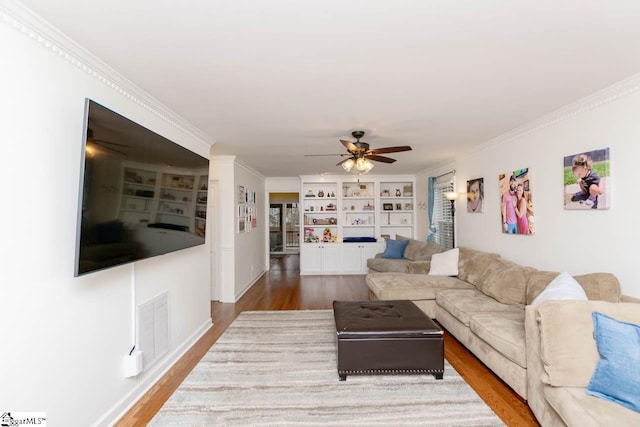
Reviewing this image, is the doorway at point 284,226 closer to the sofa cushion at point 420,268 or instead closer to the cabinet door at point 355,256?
the cabinet door at point 355,256

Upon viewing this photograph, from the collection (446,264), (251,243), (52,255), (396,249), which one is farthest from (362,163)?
(251,243)

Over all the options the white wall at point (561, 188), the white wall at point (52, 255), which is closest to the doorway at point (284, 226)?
the white wall at point (561, 188)

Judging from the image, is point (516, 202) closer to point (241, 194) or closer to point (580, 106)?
point (580, 106)

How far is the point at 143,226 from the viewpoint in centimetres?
230

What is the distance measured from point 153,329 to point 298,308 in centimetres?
238

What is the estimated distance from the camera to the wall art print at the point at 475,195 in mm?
4578

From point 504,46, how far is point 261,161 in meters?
4.29

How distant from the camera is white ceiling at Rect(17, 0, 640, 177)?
5.09ft

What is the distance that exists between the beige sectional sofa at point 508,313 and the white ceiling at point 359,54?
1599mm

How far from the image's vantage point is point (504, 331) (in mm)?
2518

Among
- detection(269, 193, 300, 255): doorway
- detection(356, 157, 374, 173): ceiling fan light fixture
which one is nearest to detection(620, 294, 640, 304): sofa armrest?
detection(356, 157, 374, 173): ceiling fan light fixture

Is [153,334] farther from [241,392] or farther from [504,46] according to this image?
[504,46]

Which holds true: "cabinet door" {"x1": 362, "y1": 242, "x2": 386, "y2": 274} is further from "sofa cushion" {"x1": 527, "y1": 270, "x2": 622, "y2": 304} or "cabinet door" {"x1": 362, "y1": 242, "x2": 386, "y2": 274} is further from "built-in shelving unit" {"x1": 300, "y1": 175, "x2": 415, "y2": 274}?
"sofa cushion" {"x1": 527, "y1": 270, "x2": 622, "y2": 304}

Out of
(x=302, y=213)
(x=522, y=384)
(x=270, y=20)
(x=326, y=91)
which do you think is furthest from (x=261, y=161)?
(x=522, y=384)
